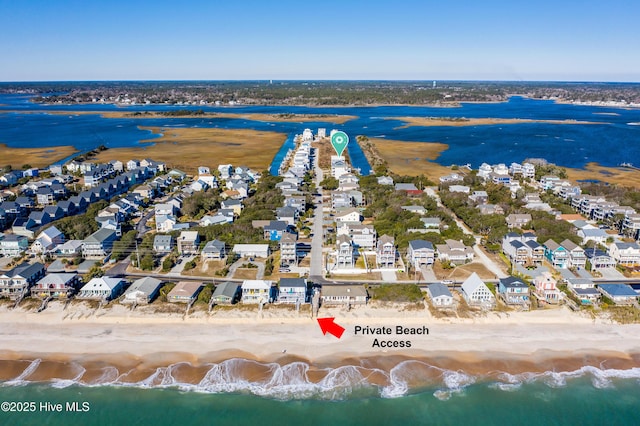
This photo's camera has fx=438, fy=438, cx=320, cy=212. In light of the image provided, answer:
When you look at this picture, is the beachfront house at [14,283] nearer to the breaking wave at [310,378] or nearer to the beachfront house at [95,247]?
the beachfront house at [95,247]

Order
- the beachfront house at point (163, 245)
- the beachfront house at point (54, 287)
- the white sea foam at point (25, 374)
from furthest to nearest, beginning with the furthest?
the beachfront house at point (163, 245) < the beachfront house at point (54, 287) < the white sea foam at point (25, 374)

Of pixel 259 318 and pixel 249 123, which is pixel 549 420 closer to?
pixel 259 318

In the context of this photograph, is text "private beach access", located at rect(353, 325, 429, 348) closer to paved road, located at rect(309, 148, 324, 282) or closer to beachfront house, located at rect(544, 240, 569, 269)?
paved road, located at rect(309, 148, 324, 282)

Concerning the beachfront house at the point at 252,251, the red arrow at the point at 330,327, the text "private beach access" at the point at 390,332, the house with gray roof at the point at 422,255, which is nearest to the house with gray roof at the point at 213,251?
the beachfront house at the point at 252,251

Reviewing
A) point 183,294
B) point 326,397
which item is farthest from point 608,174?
point 183,294

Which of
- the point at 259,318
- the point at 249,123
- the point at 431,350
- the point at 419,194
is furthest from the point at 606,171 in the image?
the point at 249,123

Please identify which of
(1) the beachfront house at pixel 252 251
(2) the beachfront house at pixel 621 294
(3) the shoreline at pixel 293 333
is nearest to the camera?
(3) the shoreline at pixel 293 333

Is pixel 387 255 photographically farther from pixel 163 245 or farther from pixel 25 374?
pixel 25 374
